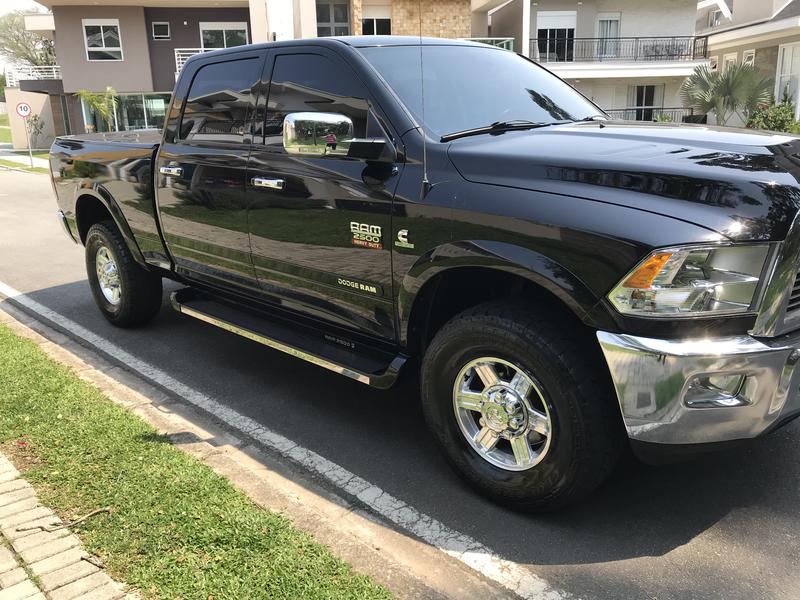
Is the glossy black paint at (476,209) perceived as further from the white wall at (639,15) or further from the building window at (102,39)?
the building window at (102,39)

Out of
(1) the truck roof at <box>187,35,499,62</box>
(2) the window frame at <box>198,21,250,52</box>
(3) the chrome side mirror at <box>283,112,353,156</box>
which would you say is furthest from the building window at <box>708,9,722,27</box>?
(3) the chrome side mirror at <box>283,112,353,156</box>

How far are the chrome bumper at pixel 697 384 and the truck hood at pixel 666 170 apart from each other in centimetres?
42

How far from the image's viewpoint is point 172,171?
16.1 feet

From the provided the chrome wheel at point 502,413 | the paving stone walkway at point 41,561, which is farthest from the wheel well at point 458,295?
the paving stone walkway at point 41,561

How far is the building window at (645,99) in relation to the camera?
29500 mm

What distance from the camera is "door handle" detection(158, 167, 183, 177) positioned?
4.82 m

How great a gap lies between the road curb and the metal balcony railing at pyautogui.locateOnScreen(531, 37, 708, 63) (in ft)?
87.1

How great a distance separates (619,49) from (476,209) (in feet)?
93.8

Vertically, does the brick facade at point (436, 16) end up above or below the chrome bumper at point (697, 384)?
above

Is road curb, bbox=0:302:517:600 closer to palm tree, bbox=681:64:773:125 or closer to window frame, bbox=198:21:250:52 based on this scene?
palm tree, bbox=681:64:773:125

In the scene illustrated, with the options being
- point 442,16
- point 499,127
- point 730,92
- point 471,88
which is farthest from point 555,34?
point 499,127

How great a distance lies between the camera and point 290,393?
15.4 ft

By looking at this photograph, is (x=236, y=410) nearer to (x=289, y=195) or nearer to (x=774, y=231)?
(x=289, y=195)

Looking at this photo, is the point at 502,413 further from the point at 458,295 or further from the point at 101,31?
the point at 101,31
